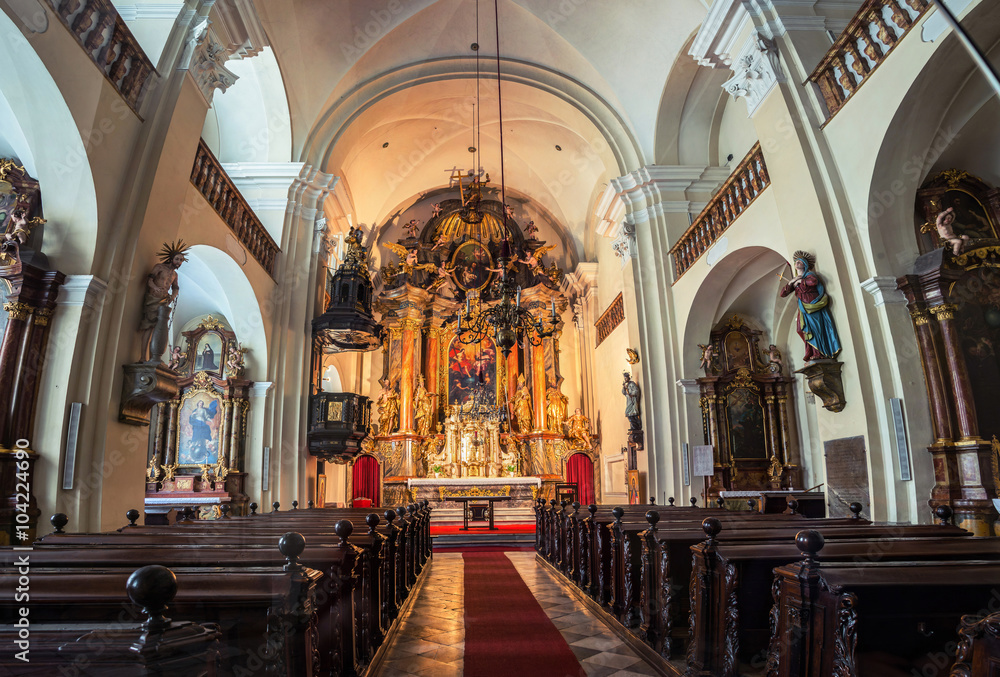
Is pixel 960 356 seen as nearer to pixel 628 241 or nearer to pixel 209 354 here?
pixel 628 241

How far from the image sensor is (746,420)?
922 centimetres

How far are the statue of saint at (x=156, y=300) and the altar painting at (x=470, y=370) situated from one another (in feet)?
33.4

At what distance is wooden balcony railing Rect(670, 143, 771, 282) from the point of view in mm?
6996

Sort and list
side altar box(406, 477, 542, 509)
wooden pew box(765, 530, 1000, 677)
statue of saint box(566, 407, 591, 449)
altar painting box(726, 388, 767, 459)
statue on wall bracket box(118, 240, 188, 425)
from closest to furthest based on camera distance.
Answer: wooden pew box(765, 530, 1000, 677)
statue on wall bracket box(118, 240, 188, 425)
altar painting box(726, 388, 767, 459)
side altar box(406, 477, 542, 509)
statue of saint box(566, 407, 591, 449)

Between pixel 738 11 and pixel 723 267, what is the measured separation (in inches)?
122

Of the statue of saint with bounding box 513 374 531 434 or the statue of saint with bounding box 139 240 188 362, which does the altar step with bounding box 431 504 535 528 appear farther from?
the statue of saint with bounding box 139 240 188 362

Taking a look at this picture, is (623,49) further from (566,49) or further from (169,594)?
(169,594)

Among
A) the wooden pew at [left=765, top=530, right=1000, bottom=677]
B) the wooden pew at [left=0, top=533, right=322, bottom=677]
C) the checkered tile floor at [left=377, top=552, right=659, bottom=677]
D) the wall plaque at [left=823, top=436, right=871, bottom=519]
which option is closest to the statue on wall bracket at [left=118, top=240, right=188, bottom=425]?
the checkered tile floor at [left=377, top=552, right=659, bottom=677]

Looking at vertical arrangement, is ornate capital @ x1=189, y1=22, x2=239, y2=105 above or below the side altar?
above

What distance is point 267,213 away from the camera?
32.1 feet

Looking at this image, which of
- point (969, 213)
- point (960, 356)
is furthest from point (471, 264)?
point (960, 356)

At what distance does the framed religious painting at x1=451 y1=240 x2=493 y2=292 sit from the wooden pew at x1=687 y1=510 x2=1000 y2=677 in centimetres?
1345

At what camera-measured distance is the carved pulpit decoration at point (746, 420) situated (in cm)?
897

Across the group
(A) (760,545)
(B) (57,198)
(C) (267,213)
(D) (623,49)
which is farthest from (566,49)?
(A) (760,545)
